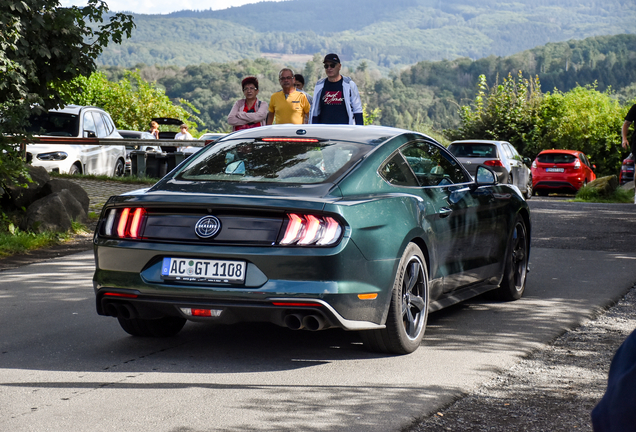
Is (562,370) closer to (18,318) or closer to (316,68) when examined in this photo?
(18,318)

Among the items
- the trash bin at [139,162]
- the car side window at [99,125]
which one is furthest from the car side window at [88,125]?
the trash bin at [139,162]

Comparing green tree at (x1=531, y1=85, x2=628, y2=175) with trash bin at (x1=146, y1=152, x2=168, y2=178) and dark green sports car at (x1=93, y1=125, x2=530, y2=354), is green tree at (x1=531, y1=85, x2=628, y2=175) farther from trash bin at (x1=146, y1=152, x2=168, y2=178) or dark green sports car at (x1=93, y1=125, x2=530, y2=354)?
dark green sports car at (x1=93, y1=125, x2=530, y2=354)

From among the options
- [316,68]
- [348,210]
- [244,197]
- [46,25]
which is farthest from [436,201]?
[316,68]

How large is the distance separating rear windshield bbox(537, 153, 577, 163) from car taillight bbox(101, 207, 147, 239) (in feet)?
84.4

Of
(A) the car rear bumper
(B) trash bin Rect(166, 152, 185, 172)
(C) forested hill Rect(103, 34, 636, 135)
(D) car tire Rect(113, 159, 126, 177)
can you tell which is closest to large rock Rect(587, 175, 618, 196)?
(B) trash bin Rect(166, 152, 185, 172)

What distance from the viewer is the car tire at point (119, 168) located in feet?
66.0

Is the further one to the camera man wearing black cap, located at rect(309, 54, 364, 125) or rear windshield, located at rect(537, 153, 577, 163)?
rear windshield, located at rect(537, 153, 577, 163)

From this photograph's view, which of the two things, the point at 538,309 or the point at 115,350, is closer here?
the point at 115,350

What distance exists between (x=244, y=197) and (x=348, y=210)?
584 millimetres

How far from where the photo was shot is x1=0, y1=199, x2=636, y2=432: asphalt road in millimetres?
3961

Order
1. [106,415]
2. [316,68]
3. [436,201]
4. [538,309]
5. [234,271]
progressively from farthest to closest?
[316,68], [538,309], [436,201], [234,271], [106,415]

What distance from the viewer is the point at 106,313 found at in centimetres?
513

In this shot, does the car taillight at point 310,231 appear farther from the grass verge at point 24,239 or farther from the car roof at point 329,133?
the grass verge at point 24,239

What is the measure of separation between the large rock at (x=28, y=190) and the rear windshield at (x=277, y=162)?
607 cm
